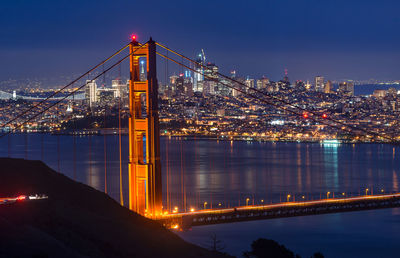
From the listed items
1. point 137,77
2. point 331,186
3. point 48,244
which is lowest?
point 331,186

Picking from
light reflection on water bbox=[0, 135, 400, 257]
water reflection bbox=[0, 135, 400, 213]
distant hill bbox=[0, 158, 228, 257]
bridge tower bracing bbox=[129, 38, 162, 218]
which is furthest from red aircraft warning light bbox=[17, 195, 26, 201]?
water reflection bbox=[0, 135, 400, 213]

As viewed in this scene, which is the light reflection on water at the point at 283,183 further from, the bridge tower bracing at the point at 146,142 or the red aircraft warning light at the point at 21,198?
the red aircraft warning light at the point at 21,198

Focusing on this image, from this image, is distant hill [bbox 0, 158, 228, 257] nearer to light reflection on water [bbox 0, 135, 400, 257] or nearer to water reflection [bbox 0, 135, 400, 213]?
light reflection on water [bbox 0, 135, 400, 257]

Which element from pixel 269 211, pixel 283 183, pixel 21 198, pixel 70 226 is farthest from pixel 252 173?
pixel 70 226

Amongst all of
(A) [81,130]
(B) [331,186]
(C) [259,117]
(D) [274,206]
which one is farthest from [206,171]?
(C) [259,117]

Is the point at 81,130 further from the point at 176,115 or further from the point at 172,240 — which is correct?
the point at 172,240
